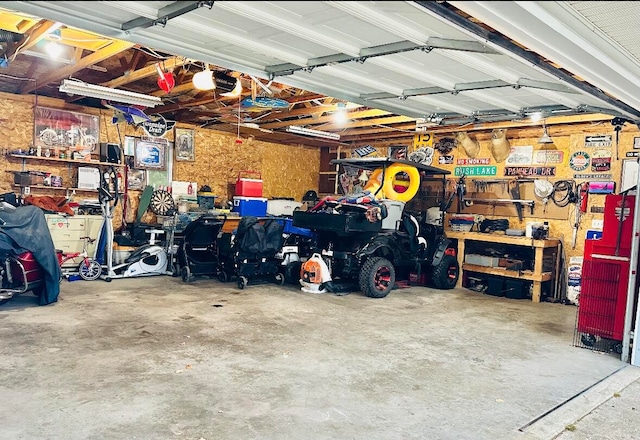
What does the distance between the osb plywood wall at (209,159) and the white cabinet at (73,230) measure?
78 centimetres

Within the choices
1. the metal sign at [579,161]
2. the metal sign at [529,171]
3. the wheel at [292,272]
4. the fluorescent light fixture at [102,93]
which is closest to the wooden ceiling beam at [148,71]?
the fluorescent light fixture at [102,93]

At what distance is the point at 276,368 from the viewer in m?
3.54

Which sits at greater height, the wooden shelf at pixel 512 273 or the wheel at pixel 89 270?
A: the wooden shelf at pixel 512 273

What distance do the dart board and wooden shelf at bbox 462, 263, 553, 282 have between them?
520 cm

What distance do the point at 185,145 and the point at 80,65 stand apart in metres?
3.51

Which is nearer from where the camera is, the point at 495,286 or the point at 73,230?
the point at 73,230

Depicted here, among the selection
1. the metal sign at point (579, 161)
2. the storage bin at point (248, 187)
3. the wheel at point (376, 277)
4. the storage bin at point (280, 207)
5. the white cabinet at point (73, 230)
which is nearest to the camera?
the wheel at point (376, 277)

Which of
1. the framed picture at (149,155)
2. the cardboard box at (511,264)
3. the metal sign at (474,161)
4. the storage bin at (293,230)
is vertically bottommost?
the cardboard box at (511,264)

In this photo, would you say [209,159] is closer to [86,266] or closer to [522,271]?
[86,266]

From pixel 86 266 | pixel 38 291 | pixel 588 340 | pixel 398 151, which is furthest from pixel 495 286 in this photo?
pixel 38 291

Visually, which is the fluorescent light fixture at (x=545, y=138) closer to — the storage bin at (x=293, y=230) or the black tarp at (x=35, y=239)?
the storage bin at (x=293, y=230)

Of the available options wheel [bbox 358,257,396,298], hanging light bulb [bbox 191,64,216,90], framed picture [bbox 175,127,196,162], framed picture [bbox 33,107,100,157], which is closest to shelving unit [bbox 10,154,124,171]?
framed picture [bbox 33,107,100,157]

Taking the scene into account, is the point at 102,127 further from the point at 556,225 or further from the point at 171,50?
the point at 556,225

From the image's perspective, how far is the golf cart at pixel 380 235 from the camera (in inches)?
251
